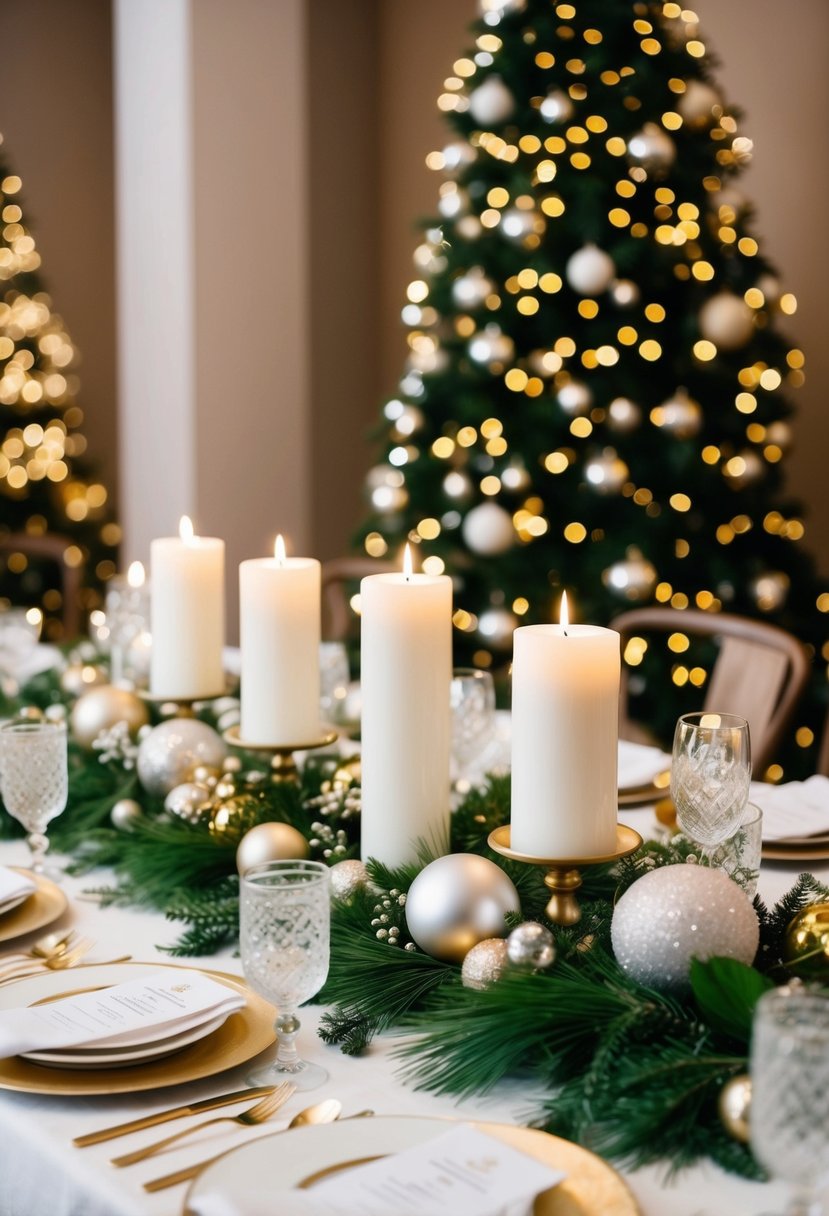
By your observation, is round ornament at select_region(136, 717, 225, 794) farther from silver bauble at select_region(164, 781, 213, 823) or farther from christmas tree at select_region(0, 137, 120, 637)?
christmas tree at select_region(0, 137, 120, 637)

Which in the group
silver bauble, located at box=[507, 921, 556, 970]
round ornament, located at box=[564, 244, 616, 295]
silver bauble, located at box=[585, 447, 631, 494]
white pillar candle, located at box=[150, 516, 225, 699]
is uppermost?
round ornament, located at box=[564, 244, 616, 295]

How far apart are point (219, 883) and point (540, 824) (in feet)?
1.47

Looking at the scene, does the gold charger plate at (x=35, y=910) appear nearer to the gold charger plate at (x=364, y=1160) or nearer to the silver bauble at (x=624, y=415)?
the gold charger plate at (x=364, y=1160)

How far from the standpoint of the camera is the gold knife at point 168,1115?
894 millimetres

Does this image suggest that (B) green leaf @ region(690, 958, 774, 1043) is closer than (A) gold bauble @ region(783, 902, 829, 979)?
Yes

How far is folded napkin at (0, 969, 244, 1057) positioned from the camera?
3.18 ft

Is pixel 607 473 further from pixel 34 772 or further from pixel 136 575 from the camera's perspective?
pixel 34 772

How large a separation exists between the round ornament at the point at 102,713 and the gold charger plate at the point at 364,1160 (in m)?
0.96

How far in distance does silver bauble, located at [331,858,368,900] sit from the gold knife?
249 mm

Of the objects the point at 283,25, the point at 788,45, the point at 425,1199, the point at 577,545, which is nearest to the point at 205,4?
the point at 283,25

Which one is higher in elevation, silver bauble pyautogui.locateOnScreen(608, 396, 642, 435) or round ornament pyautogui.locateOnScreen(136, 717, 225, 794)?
silver bauble pyautogui.locateOnScreen(608, 396, 642, 435)

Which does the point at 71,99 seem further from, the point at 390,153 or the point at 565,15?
the point at 565,15

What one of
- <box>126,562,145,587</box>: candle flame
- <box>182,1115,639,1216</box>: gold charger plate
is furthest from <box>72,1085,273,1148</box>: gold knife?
<box>126,562,145,587</box>: candle flame

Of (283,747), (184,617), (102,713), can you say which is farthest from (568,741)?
(102,713)
